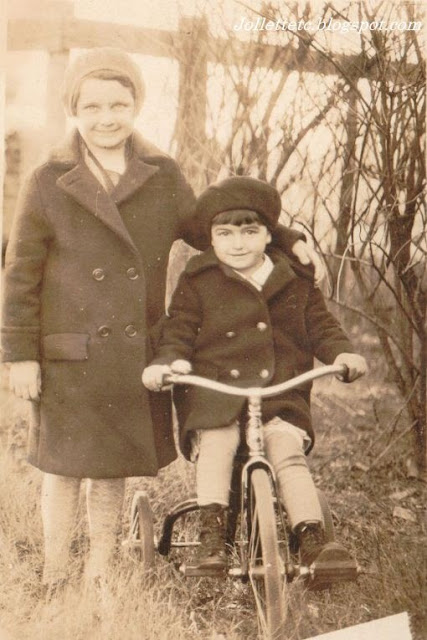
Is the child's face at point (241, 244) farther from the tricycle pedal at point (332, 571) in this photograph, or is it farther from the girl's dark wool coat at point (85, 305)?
the tricycle pedal at point (332, 571)

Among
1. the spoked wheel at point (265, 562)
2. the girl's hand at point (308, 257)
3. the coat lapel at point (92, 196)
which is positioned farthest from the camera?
the girl's hand at point (308, 257)

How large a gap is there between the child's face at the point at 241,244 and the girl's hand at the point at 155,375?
0.30m

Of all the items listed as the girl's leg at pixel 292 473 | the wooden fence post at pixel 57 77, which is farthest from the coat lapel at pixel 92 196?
the girl's leg at pixel 292 473

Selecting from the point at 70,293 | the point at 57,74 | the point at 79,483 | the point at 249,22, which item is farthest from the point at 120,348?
the point at 249,22

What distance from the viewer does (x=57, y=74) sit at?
1.78m

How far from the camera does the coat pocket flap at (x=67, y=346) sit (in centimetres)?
173

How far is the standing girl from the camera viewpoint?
173 cm

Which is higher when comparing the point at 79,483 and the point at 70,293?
the point at 70,293

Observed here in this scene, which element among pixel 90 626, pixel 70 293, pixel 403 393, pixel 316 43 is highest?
pixel 316 43

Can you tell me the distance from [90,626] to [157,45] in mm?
1392

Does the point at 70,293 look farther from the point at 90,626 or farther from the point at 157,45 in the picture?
the point at 90,626

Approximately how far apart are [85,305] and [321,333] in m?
0.58

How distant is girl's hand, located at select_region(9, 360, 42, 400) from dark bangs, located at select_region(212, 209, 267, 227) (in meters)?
0.55

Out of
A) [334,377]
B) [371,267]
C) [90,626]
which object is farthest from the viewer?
[371,267]
